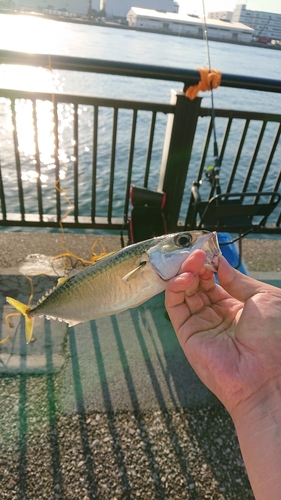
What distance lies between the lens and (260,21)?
84.1 metres

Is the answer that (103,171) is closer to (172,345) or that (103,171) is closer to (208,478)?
(172,345)

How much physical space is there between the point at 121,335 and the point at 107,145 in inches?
427

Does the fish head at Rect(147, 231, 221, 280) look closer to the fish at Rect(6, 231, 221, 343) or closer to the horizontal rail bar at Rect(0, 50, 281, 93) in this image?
the fish at Rect(6, 231, 221, 343)

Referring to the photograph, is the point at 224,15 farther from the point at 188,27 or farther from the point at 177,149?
the point at 177,149

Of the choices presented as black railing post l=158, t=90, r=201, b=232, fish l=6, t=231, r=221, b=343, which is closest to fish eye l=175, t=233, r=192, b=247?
fish l=6, t=231, r=221, b=343

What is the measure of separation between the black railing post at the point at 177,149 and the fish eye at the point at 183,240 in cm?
239

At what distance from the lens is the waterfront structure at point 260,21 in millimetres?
74500

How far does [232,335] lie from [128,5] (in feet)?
418

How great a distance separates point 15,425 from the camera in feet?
8.25

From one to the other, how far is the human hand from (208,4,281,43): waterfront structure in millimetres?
84527

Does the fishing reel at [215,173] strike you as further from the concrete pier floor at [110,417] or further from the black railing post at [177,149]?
the concrete pier floor at [110,417]

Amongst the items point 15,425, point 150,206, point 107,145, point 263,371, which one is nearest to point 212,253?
point 263,371

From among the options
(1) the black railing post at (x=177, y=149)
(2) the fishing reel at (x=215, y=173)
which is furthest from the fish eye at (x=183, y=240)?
(1) the black railing post at (x=177, y=149)

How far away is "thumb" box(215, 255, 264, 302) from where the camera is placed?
6.84 feet
